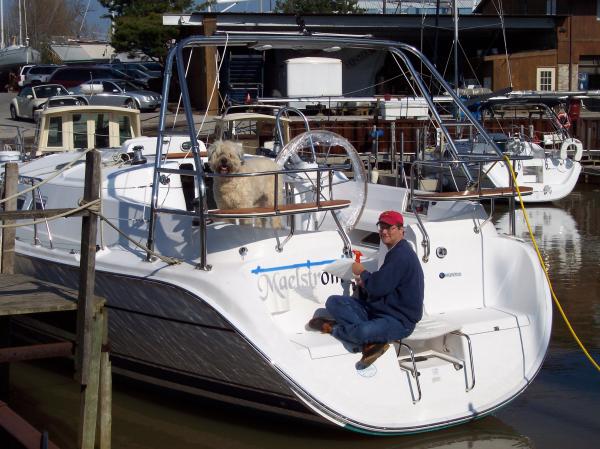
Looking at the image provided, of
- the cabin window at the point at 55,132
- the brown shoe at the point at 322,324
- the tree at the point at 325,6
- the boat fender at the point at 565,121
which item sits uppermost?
the tree at the point at 325,6

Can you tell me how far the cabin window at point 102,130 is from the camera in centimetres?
1198

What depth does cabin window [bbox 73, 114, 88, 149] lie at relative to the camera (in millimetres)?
11859

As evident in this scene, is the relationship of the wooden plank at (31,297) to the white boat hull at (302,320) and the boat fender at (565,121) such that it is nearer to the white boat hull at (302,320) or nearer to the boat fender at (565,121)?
the white boat hull at (302,320)

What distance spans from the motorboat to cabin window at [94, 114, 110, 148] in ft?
12.5

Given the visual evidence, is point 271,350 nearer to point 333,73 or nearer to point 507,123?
point 507,123

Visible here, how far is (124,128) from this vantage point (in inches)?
480

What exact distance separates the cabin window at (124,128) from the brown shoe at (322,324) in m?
5.96

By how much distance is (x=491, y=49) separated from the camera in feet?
121

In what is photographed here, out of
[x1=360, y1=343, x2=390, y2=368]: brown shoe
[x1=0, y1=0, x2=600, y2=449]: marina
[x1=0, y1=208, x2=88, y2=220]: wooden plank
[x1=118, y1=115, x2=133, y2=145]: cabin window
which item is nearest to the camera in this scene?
Result: [x1=0, y1=208, x2=88, y2=220]: wooden plank

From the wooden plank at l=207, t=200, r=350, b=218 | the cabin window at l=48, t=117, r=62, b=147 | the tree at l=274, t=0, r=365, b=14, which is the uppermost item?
the tree at l=274, t=0, r=365, b=14

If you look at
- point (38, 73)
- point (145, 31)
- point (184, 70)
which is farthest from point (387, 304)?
point (38, 73)

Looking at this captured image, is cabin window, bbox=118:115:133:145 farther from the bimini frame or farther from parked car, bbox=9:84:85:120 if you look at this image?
parked car, bbox=9:84:85:120

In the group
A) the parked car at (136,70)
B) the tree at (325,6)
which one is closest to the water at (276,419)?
the parked car at (136,70)

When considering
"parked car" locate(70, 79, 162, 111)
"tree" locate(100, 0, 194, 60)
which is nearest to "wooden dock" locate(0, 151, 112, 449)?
"parked car" locate(70, 79, 162, 111)
